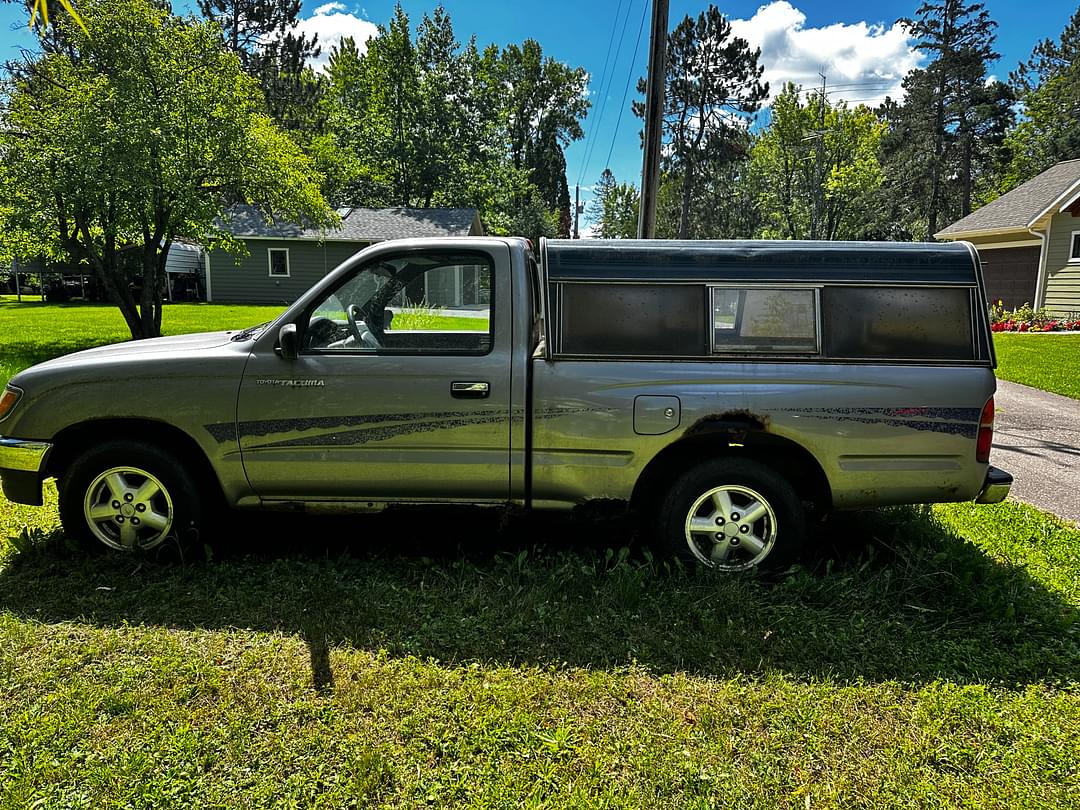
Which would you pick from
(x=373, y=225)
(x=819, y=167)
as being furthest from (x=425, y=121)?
(x=819, y=167)

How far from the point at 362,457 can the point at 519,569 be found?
1.12 m

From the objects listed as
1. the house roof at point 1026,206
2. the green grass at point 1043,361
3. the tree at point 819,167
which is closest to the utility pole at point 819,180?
the tree at point 819,167

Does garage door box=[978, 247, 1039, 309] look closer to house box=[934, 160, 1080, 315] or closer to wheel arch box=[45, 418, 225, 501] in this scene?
house box=[934, 160, 1080, 315]

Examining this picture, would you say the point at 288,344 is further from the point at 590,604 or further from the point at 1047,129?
the point at 1047,129

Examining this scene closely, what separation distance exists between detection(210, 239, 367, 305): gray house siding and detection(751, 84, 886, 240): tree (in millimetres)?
29788

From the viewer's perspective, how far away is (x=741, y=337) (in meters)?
4.01

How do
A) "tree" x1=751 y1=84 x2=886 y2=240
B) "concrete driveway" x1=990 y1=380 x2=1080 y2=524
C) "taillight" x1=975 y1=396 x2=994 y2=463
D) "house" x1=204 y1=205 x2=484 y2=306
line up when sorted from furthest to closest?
1. "tree" x1=751 y1=84 x2=886 y2=240
2. "house" x1=204 y1=205 x2=484 y2=306
3. "concrete driveway" x1=990 y1=380 x2=1080 y2=524
4. "taillight" x1=975 y1=396 x2=994 y2=463

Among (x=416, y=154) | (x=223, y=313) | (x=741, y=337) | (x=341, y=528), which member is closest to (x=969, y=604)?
(x=741, y=337)

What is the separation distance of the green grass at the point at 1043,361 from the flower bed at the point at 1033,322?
2.03m

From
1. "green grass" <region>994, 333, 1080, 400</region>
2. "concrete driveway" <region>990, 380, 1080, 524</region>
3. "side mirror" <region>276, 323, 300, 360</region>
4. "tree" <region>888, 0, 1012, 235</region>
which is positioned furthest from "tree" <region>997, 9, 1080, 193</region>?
"side mirror" <region>276, 323, 300, 360</region>

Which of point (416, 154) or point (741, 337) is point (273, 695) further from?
point (416, 154)

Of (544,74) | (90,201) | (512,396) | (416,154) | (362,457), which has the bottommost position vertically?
(362,457)

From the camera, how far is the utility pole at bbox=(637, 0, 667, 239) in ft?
32.8

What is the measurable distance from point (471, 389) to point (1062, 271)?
2380 centimetres
